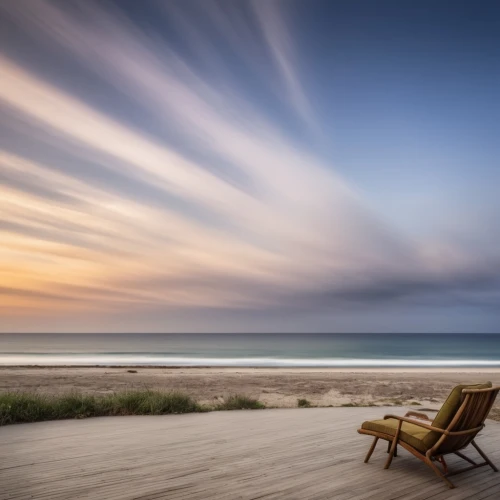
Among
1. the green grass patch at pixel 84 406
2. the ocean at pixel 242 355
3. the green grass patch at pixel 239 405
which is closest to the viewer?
the green grass patch at pixel 84 406

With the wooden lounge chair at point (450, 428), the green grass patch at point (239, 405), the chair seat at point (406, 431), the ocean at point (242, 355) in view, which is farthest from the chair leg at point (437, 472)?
the ocean at point (242, 355)

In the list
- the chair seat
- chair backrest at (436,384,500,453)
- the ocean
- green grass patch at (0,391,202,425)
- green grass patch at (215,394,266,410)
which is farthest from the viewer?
the ocean

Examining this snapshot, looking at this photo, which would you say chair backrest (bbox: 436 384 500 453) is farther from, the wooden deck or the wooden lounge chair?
the wooden deck

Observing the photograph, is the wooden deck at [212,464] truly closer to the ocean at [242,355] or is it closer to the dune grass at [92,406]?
the dune grass at [92,406]

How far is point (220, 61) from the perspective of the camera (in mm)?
11156

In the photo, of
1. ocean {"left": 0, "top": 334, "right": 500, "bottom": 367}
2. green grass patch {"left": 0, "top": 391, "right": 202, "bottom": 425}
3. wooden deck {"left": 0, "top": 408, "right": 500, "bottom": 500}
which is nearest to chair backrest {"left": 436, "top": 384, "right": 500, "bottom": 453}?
wooden deck {"left": 0, "top": 408, "right": 500, "bottom": 500}

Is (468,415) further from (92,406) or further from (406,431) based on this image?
(92,406)

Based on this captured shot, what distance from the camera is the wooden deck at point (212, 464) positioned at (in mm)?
3633

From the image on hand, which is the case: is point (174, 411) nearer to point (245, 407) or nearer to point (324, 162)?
point (245, 407)

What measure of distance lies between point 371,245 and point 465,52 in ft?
38.1

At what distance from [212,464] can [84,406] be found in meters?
3.80

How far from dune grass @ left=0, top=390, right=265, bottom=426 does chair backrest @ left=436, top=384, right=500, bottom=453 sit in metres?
4.83

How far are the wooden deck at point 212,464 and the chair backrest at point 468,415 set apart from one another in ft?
1.25

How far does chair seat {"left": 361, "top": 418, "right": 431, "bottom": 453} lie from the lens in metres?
3.98
